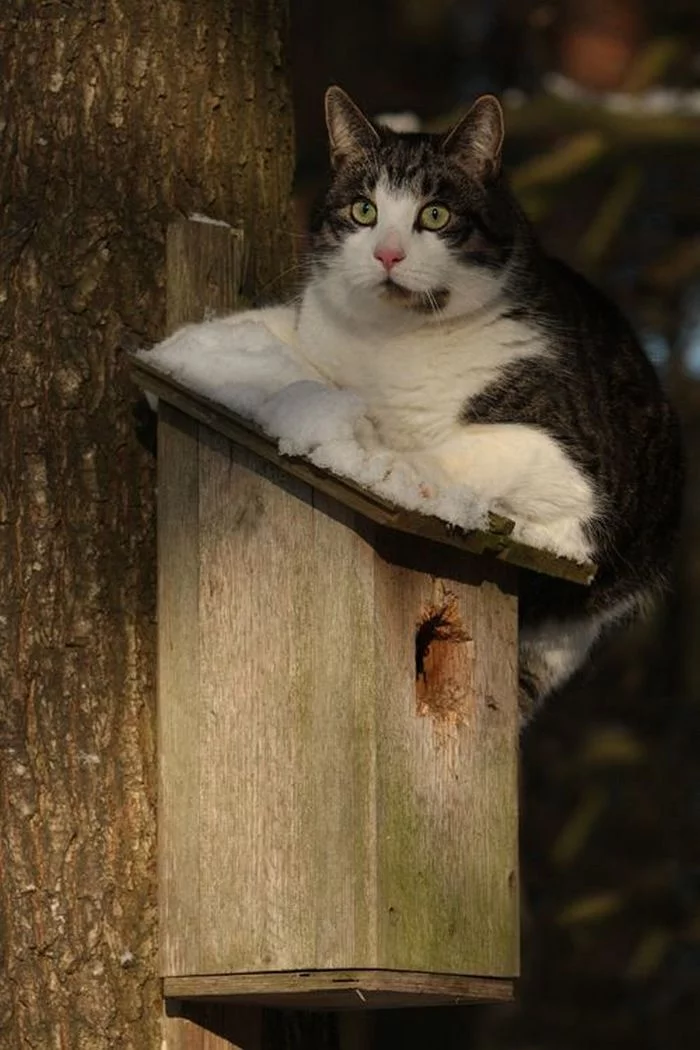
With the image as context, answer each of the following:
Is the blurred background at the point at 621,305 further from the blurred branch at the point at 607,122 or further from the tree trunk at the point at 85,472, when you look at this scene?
the tree trunk at the point at 85,472

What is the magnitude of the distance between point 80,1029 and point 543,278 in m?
1.59

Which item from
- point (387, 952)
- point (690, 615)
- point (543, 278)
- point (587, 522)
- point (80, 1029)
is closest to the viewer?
point (387, 952)

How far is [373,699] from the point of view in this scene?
2887mm

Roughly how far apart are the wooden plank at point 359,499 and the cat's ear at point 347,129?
24.4 inches

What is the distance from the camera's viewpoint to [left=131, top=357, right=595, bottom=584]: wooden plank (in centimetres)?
285

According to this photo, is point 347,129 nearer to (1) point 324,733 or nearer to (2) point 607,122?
(1) point 324,733

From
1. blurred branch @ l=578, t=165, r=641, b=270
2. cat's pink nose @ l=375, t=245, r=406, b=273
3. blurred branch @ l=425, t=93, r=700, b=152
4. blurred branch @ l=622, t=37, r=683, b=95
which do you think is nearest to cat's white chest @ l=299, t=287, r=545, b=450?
cat's pink nose @ l=375, t=245, r=406, b=273

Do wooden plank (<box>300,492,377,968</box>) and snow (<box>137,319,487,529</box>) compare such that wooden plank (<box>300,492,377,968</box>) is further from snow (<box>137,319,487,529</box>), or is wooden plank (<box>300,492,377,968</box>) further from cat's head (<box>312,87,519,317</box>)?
cat's head (<box>312,87,519,317</box>)

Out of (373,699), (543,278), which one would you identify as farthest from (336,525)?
(543,278)

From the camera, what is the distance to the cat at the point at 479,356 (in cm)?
A: 321

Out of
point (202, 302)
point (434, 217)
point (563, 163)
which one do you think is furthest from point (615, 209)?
point (202, 302)

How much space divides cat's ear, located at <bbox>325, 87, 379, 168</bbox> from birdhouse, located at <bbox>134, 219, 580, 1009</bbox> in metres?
0.63

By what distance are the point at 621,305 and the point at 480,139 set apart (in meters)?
3.90

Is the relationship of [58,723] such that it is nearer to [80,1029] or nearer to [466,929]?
[80,1029]
